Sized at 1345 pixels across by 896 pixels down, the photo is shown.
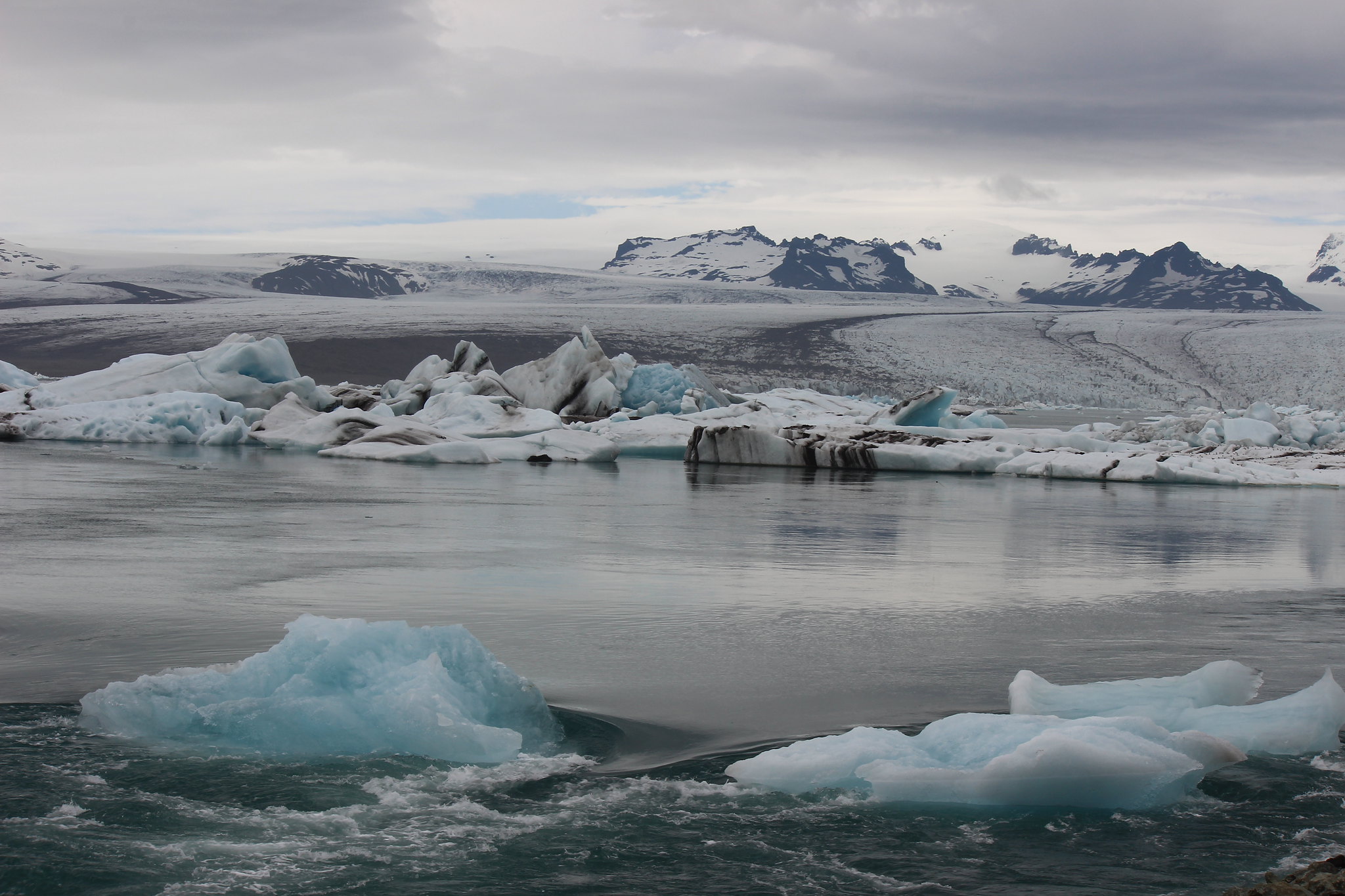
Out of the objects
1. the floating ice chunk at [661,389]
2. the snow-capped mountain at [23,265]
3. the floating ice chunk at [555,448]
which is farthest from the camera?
the snow-capped mountain at [23,265]

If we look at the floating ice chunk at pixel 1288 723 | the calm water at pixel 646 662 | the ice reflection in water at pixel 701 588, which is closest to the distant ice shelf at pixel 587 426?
the ice reflection in water at pixel 701 588

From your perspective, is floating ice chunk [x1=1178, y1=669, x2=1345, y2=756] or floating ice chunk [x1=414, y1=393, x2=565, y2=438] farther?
floating ice chunk [x1=414, y1=393, x2=565, y2=438]

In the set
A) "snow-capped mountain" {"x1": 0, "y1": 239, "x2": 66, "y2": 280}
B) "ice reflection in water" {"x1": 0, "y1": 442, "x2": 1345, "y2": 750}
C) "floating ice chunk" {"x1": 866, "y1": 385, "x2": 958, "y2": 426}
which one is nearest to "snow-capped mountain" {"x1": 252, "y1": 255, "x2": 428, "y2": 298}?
"snow-capped mountain" {"x1": 0, "y1": 239, "x2": 66, "y2": 280}

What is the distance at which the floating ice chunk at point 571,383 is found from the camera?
2062cm

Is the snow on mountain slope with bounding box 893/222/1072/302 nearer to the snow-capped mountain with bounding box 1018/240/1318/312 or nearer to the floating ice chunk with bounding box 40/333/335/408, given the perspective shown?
the snow-capped mountain with bounding box 1018/240/1318/312

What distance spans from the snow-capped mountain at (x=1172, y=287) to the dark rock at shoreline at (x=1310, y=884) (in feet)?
485

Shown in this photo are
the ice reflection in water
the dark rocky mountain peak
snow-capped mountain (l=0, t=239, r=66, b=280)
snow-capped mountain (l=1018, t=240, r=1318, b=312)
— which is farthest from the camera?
the dark rocky mountain peak

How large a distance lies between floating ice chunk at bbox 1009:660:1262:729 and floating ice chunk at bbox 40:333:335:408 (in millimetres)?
16238

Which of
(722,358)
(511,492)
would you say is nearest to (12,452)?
(511,492)

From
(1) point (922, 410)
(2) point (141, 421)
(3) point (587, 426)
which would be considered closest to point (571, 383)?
(3) point (587, 426)

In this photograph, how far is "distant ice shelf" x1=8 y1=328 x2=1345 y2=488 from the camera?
14.1m

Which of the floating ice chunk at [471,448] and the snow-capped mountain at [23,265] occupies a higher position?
the snow-capped mountain at [23,265]

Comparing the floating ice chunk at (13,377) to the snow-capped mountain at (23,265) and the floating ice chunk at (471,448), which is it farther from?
the snow-capped mountain at (23,265)

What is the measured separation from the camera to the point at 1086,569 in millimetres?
6426
